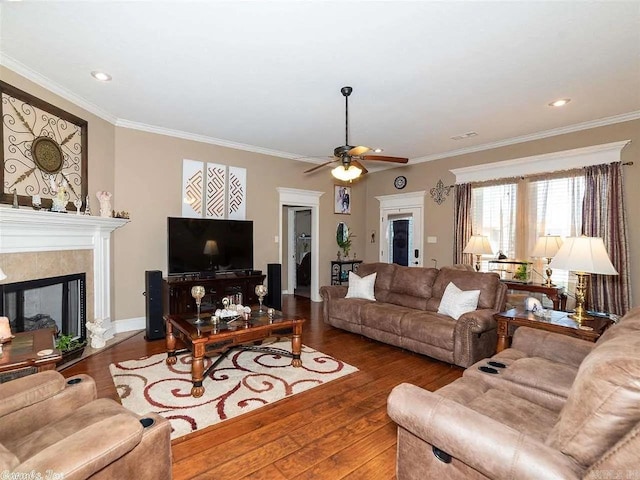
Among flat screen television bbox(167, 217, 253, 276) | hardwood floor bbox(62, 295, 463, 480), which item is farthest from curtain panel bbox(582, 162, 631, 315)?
flat screen television bbox(167, 217, 253, 276)

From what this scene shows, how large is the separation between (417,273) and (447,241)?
211cm

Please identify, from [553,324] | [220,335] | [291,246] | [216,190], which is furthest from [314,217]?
[553,324]

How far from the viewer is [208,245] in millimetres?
4934

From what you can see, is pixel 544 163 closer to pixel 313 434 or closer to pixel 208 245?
pixel 313 434

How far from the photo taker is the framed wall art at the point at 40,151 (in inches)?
118

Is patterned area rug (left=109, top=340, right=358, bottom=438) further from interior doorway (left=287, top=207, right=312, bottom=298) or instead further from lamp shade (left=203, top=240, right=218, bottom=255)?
interior doorway (left=287, top=207, right=312, bottom=298)

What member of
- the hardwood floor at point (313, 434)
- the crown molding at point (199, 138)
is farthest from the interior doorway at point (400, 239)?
the hardwood floor at point (313, 434)

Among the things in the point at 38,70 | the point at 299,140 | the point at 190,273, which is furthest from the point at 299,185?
the point at 38,70

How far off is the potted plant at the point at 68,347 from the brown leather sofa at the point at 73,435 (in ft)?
6.53

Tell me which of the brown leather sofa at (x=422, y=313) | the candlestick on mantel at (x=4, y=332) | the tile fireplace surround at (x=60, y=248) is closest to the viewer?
the candlestick on mantel at (x=4, y=332)

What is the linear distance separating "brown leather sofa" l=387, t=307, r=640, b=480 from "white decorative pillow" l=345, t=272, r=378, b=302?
263 cm

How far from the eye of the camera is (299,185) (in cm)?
645

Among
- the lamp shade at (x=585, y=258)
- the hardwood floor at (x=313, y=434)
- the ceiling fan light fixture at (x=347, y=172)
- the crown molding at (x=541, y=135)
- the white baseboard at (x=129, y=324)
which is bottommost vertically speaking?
the hardwood floor at (x=313, y=434)

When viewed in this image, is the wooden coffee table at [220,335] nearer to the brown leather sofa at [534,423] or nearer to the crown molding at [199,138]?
the brown leather sofa at [534,423]
